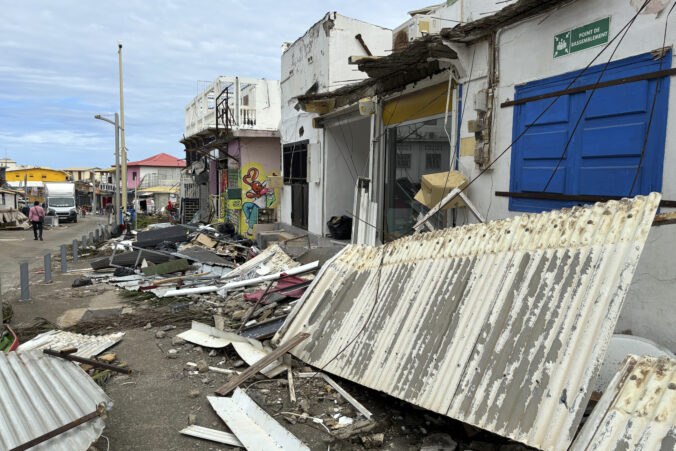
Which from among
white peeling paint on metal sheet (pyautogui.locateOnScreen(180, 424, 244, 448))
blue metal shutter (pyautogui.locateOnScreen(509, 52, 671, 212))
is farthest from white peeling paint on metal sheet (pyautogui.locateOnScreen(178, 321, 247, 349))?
blue metal shutter (pyautogui.locateOnScreen(509, 52, 671, 212))

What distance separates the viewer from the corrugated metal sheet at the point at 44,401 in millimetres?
3218

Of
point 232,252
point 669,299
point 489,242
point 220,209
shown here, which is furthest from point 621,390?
point 220,209

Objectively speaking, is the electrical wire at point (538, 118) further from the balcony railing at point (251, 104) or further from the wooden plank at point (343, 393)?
the balcony railing at point (251, 104)

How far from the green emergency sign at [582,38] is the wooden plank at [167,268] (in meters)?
9.66

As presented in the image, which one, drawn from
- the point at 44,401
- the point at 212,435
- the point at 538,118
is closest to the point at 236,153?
the point at 538,118

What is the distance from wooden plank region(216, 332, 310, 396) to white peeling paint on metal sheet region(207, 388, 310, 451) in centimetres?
14

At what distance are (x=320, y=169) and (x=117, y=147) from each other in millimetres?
16194

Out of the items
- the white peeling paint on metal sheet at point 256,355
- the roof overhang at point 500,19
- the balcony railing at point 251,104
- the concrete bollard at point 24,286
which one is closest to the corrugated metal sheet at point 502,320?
the white peeling paint on metal sheet at point 256,355

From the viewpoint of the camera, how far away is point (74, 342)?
6602 millimetres

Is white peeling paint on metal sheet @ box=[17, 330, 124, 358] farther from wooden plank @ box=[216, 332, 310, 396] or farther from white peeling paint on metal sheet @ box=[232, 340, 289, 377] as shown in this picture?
wooden plank @ box=[216, 332, 310, 396]

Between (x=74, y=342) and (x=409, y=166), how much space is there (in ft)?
Result: 22.2

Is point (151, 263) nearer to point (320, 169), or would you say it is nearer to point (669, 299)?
point (320, 169)

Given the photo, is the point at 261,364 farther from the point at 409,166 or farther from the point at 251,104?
the point at 251,104

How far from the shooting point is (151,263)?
504 inches
